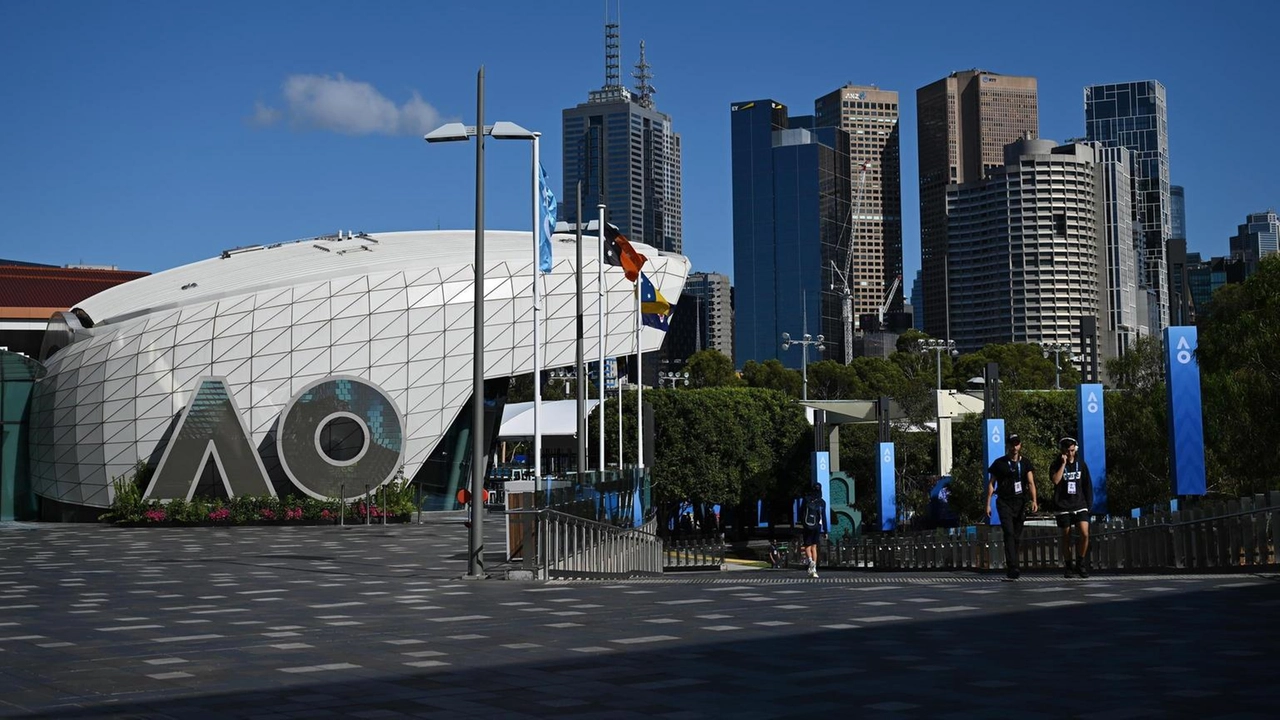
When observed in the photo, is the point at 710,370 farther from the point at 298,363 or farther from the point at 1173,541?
the point at 1173,541

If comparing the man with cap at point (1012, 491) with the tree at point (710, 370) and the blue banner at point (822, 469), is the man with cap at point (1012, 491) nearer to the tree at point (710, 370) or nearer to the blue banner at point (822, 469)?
the blue banner at point (822, 469)

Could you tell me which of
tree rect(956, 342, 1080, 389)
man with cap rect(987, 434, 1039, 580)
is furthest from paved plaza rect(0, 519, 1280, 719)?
tree rect(956, 342, 1080, 389)

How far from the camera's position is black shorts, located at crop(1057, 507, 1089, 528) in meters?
17.4

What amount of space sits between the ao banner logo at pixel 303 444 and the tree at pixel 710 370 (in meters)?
73.2

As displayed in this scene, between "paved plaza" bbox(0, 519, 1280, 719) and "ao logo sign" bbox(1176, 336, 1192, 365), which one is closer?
"paved plaza" bbox(0, 519, 1280, 719)

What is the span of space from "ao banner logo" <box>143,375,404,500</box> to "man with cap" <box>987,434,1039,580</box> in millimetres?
36083

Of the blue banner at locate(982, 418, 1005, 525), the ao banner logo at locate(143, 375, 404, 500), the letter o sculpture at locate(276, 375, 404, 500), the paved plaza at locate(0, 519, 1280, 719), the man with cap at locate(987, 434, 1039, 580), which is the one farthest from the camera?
the letter o sculpture at locate(276, 375, 404, 500)

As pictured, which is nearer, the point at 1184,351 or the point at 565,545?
the point at 1184,351

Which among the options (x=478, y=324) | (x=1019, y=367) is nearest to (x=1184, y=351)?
(x=478, y=324)

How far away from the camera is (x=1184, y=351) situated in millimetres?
22406

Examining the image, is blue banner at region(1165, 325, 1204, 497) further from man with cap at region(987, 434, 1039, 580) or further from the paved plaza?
man with cap at region(987, 434, 1039, 580)

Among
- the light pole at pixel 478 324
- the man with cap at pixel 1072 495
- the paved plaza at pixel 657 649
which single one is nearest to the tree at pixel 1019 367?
the light pole at pixel 478 324

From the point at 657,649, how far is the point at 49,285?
87.2 metres

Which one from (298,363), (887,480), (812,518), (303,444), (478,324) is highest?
(298,363)
